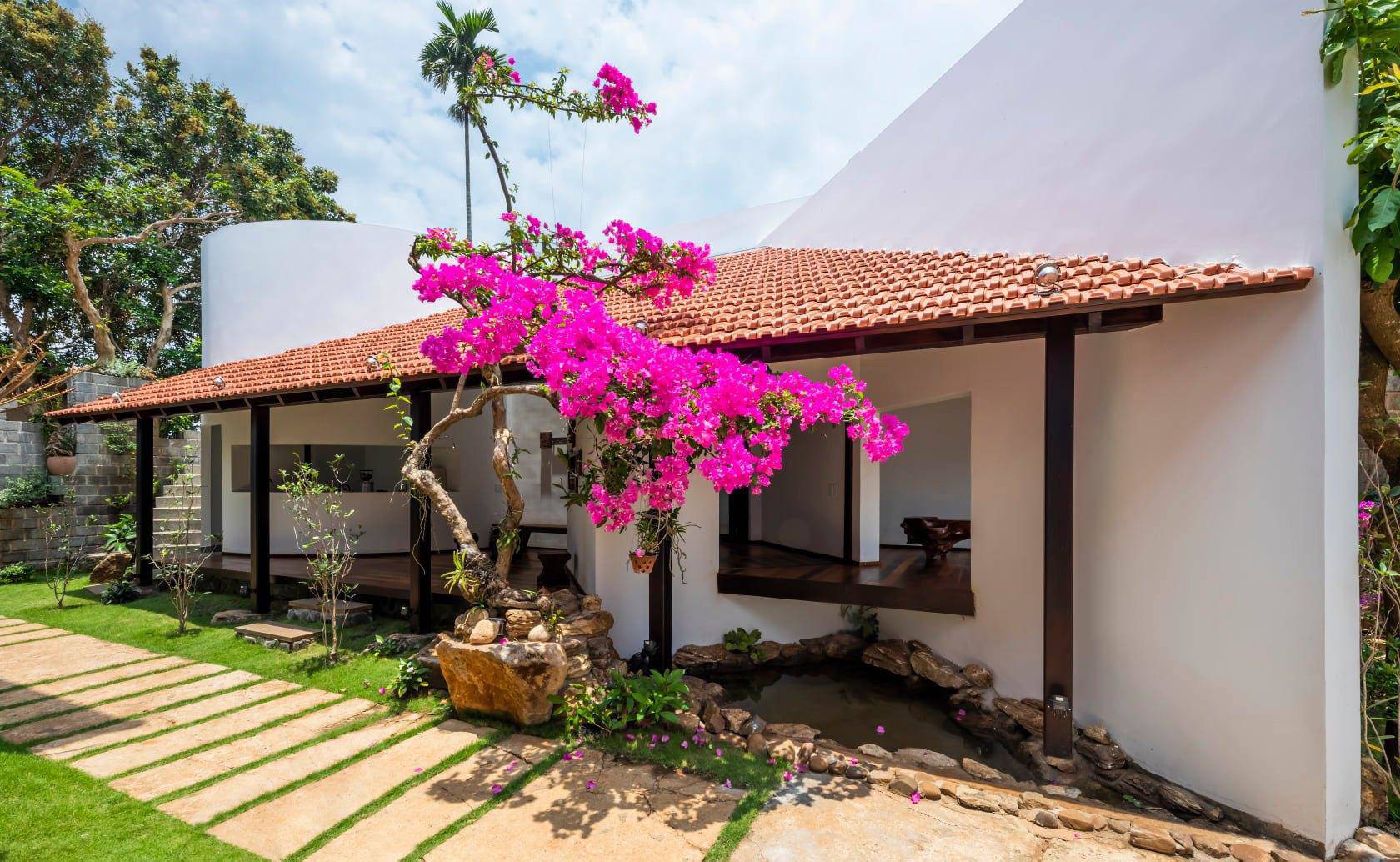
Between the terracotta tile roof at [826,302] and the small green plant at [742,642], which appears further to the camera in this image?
the small green plant at [742,642]

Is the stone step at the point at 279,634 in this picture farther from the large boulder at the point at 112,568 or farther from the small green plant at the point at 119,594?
the large boulder at the point at 112,568

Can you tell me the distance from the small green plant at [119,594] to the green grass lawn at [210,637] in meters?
0.13

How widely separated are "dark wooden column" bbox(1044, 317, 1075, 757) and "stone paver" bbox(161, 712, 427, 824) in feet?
17.0

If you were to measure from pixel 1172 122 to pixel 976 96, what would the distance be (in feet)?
9.56

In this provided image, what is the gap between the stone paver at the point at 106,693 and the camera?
5.07 meters

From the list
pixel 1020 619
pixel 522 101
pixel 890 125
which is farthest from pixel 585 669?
pixel 890 125

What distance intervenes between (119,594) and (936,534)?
1255cm

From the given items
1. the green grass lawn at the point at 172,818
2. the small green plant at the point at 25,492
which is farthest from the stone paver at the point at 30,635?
the small green plant at the point at 25,492

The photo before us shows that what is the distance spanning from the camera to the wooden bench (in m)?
7.73

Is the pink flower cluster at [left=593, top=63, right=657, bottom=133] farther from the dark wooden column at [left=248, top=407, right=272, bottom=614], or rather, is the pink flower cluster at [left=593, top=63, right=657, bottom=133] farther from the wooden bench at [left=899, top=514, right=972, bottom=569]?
the dark wooden column at [left=248, top=407, right=272, bottom=614]

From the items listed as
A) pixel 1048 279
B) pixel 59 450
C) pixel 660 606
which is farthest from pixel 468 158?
pixel 1048 279

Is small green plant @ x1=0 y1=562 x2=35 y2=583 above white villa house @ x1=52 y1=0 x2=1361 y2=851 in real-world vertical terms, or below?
below

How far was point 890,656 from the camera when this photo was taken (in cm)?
714

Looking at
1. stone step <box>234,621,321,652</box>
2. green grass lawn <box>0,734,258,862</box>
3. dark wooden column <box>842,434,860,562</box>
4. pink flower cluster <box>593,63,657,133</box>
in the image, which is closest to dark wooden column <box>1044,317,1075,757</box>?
dark wooden column <box>842,434,860,562</box>
